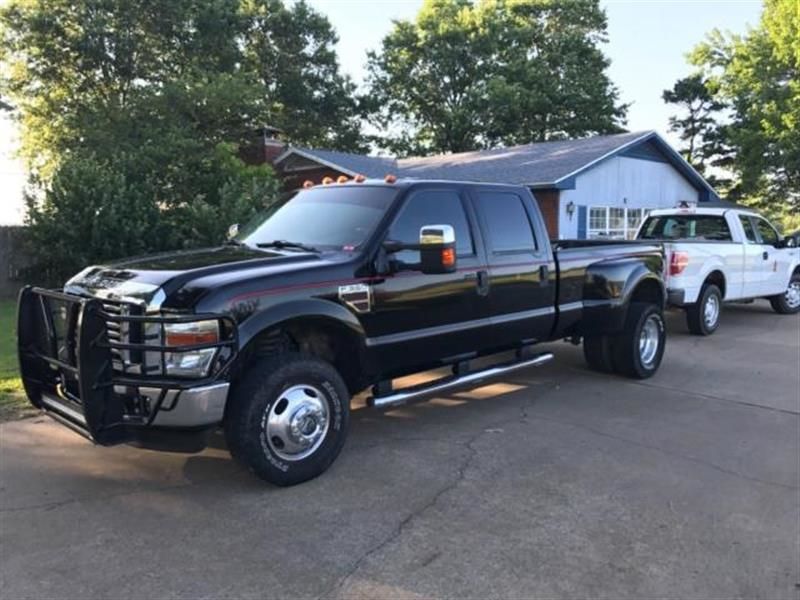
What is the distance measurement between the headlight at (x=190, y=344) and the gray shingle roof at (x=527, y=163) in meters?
16.2

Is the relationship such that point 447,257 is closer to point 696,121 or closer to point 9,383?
point 9,383

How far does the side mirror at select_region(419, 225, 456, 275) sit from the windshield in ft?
1.71

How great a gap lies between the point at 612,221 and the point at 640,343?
53.3 feet

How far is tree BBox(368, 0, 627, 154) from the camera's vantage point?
3853 cm

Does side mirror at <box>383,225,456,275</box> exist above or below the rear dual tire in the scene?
above

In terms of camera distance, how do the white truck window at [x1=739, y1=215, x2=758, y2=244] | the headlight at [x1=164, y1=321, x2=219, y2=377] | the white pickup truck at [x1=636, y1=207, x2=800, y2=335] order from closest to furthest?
the headlight at [x1=164, y1=321, x2=219, y2=377] → the white pickup truck at [x1=636, y1=207, x2=800, y2=335] → the white truck window at [x1=739, y1=215, x2=758, y2=244]

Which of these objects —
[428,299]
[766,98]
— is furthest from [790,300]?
[766,98]

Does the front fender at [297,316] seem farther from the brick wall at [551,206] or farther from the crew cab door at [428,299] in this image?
the brick wall at [551,206]

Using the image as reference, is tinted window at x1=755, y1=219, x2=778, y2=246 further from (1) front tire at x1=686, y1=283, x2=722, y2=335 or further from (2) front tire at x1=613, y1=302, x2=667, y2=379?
(2) front tire at x1=613, y1=302, x2=667, y2=379

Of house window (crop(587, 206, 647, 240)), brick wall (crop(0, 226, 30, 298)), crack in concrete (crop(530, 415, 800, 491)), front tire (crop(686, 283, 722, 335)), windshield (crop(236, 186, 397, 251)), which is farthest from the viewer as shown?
house window (crop(587, 206, 647, 240))

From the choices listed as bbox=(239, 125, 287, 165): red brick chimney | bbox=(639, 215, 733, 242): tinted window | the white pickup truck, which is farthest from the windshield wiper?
bbox=(239, 125, 287, 165): red brick chimney

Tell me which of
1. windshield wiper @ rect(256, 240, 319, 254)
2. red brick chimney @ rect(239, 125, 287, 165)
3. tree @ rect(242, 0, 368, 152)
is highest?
tree @ rect(242, 0, 368, 152)

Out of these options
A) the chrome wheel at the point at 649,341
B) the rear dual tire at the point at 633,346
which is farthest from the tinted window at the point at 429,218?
the chrome wheel at the point at 649,341

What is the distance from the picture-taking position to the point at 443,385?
562 centimetres
